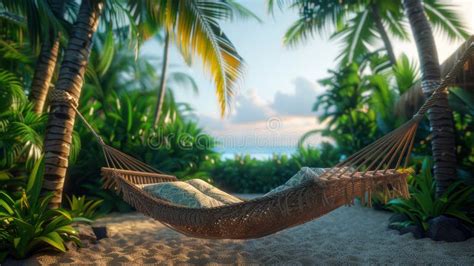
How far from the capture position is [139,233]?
3270mm

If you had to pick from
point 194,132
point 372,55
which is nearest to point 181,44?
point 194,132

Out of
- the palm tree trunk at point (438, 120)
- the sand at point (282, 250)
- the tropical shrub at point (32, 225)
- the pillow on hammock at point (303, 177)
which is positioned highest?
the palm tree trunk at point (438, 120)

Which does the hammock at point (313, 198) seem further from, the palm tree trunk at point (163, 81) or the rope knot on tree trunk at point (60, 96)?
the palm tree trunk at point (163, 81)

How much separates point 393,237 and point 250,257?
1.36 m

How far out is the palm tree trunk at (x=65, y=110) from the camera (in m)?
2.54

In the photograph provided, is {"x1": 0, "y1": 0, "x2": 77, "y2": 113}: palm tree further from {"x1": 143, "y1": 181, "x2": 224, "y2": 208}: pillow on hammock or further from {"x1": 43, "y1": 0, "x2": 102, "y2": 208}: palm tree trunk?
{"x1": 143, "y1": 181, "x2": 224, "y2": 208}: pillow on hammock

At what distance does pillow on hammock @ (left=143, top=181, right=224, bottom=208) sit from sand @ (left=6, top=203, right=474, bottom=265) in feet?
1.38

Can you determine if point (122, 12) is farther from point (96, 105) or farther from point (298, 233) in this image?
point (298, 233)

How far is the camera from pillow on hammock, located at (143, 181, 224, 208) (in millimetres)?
2234

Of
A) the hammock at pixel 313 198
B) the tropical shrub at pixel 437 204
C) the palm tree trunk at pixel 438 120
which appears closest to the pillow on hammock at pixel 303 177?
the hammock at pixel 313 198

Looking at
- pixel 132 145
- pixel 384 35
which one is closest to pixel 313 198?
pixel 132 145

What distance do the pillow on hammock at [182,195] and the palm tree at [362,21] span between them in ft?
13.1

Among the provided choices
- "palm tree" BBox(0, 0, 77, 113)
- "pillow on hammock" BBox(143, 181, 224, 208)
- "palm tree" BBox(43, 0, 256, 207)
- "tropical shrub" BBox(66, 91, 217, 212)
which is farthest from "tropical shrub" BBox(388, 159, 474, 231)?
"palm tree" BBox(0, 0, 77, 113)

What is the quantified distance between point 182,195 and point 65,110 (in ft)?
3.71
